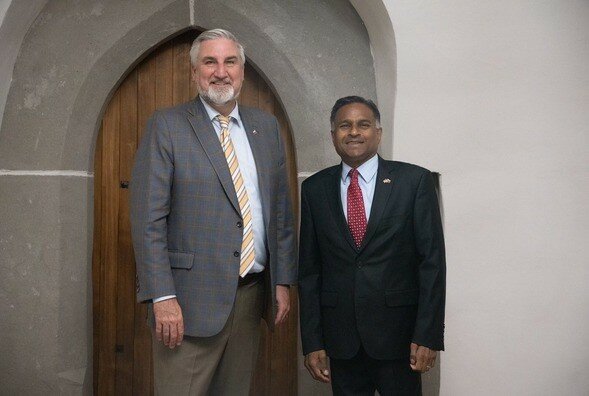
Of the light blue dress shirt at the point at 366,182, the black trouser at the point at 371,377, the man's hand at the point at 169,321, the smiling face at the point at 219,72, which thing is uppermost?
the smiling face at the point at 219,72

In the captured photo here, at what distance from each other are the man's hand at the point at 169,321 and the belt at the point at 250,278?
236mm

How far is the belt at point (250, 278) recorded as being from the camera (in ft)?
7.07

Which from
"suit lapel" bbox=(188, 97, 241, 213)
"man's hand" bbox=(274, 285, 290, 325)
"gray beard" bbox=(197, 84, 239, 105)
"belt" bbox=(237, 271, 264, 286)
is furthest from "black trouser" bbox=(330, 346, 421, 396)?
"gray beard" bbox=(197, 84, 239, 105)

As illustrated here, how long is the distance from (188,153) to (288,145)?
113cm

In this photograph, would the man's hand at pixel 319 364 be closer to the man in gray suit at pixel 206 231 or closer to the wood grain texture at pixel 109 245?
the man in gray suit at pixel 206 231

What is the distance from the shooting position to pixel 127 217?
10.3 feet

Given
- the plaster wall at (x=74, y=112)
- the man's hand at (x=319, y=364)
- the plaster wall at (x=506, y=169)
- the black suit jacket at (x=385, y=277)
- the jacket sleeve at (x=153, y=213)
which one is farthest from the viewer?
the plaster wall at (x=74, y=112)

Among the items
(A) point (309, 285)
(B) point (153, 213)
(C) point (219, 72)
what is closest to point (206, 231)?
(B) point (153, 213)

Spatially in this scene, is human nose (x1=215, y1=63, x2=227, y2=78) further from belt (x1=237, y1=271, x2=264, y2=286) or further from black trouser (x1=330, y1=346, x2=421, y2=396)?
black trouser (x1=330, y1=346, x2=421, y2=396)

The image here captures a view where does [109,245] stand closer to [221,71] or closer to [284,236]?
[284,236]

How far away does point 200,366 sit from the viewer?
210cm

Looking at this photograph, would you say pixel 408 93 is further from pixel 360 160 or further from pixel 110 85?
pixel 110 85

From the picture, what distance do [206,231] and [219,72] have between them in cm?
52

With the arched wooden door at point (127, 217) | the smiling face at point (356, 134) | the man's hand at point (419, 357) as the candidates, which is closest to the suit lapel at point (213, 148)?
the smiling face at point (356, 134)
